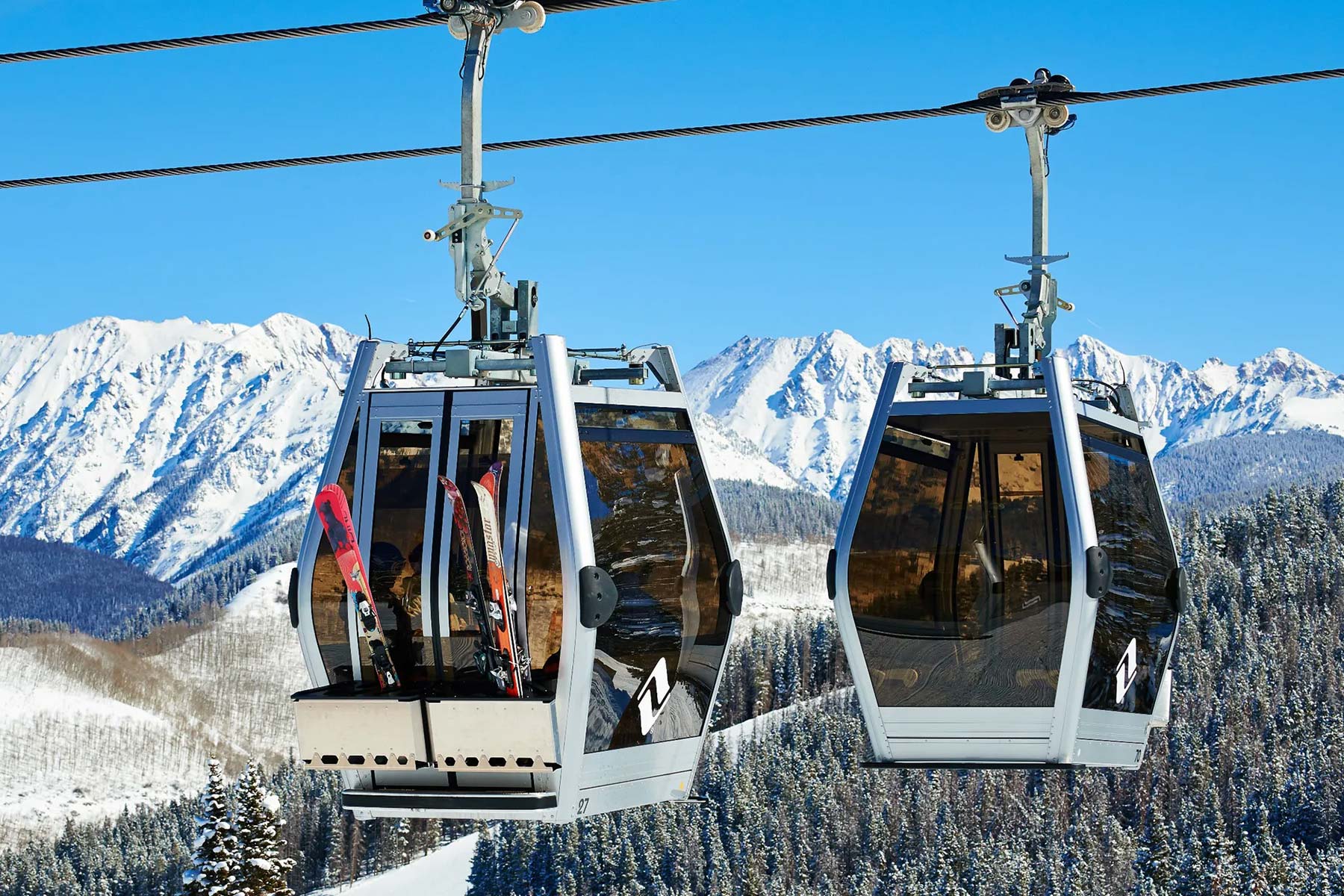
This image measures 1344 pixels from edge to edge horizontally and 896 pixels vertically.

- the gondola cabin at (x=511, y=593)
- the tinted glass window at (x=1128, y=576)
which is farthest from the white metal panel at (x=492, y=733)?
the tinted glass window at (x=1128, y=576)

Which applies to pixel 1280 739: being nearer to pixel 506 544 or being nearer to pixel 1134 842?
pixel 1134 842

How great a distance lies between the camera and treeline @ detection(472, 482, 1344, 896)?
12950 centimetres

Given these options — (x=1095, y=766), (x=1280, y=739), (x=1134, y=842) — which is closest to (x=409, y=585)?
(x=1095, y=766)

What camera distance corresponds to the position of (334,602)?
31.1 feet

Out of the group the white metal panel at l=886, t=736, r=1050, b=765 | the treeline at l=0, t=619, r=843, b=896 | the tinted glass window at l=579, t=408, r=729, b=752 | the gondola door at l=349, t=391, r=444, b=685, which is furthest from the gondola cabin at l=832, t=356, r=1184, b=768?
the treeline at l=0, t=619, r=843, b=896

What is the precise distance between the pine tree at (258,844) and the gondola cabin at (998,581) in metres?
23.2

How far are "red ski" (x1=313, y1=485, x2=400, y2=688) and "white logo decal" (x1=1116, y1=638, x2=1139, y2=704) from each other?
4.64 meters

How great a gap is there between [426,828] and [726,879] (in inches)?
1728

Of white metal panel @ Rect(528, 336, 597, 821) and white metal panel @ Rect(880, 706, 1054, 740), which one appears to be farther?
white metal panel @ Rect(880, 706, 1054, 740)

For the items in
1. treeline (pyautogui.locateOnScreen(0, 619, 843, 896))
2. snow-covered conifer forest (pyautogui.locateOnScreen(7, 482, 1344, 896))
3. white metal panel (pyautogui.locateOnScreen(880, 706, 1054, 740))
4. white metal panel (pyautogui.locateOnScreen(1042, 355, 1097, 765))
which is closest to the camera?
white metal panel (pyautogui.locateOnScreen(1042, 355, 1097, 765))

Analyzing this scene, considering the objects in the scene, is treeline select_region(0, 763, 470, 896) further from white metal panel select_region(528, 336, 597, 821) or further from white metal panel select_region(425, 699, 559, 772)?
white metal panel select_region(528, 336, 597, 821)

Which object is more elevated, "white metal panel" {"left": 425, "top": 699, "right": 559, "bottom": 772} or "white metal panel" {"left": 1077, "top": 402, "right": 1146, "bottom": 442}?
"white metal panel" {"left": 1077, "top": 402, "right": 1146, "bottom": 442}

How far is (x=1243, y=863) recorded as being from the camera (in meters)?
124

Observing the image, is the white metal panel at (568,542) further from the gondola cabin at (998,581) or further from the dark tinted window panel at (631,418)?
the gondola cabin at (998,581)
